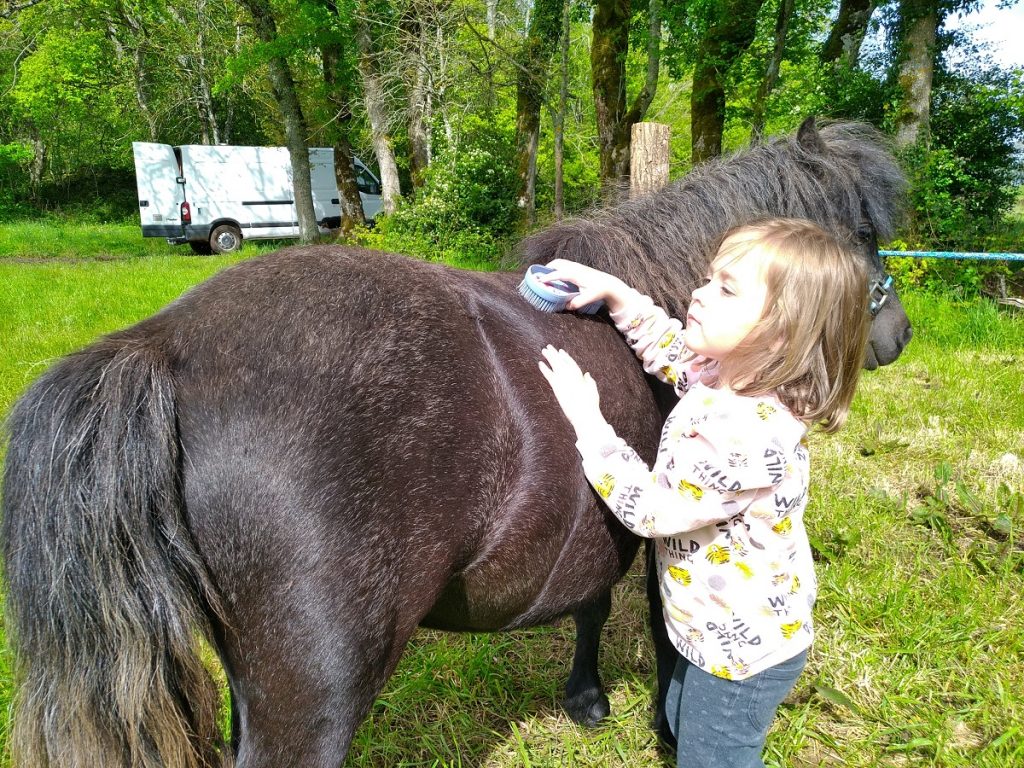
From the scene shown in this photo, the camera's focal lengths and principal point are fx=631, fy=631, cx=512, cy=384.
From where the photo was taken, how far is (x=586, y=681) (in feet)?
7.43

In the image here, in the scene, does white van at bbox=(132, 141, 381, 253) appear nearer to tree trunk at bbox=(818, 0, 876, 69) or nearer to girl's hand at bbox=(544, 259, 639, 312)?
tree trunk at bbox=(818, 0, 876, 69)

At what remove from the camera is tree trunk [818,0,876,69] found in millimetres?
9625

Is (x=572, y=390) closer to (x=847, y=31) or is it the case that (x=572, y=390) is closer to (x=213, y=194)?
(x=847, y=31)

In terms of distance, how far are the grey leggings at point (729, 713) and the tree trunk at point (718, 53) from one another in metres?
8.28

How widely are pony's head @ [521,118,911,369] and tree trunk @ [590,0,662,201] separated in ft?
26.9

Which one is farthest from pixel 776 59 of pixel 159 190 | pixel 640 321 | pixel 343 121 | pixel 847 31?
pixel 159 190

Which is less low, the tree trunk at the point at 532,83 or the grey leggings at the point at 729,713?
the tree trunk at the point at 532,83

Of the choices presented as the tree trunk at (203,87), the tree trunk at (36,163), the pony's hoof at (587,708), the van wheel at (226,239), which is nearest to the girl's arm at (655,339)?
the pony's hoof at (587,708)

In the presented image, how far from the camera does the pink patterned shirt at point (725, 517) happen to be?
48.2 inches

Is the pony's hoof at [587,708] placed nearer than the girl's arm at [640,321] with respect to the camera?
No

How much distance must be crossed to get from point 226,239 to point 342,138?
437 centimetres

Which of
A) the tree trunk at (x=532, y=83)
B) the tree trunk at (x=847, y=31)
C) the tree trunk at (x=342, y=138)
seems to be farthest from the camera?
the tree trunk at (x=342, y=138)

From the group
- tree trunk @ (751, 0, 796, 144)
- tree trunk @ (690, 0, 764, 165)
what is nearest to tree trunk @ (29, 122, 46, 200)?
tree trunk @ (690, 0, 764, 165)

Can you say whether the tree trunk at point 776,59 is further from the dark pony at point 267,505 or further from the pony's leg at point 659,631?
the dark pony at point 267,505
